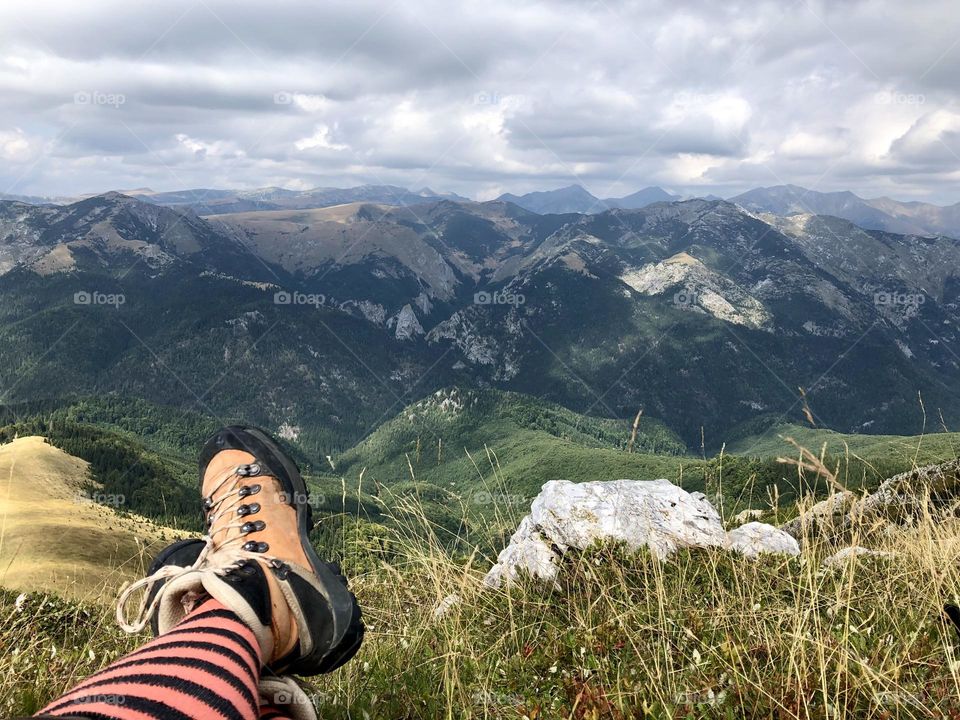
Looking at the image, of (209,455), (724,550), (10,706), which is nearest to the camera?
(10,706)

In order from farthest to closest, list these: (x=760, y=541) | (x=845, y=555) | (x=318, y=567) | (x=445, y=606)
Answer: (x=760, y=541), (x=845, y=555), (x=445, y=606), (x=318, y=567)

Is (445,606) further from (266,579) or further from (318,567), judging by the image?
(266,579)

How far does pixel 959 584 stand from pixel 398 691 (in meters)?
4.05

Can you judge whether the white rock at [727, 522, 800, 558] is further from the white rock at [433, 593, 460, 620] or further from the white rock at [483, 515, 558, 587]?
the white rock at [433, 593, 460, 620]

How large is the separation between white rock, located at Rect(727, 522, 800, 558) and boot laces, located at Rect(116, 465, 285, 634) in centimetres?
474

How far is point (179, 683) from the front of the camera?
2.77 meters

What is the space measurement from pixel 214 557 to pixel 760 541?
18.5 ft

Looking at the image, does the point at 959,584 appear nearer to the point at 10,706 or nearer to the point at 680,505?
the point at 680,505

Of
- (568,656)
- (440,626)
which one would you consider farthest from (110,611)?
(568,656)

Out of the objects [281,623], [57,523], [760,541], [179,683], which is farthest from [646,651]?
[57,523]

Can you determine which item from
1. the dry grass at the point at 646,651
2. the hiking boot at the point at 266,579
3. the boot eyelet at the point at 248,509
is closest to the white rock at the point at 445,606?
the dry grass at the point at 646,651

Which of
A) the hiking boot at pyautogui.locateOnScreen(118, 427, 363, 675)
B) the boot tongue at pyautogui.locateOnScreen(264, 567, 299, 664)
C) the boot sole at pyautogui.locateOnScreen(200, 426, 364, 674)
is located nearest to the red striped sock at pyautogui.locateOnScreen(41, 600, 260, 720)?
the hiking boot at pyautogui.locateOnScreen(118, 427, 363, 675)

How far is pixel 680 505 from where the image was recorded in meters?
7.84

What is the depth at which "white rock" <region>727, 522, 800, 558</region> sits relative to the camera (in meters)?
6.30
